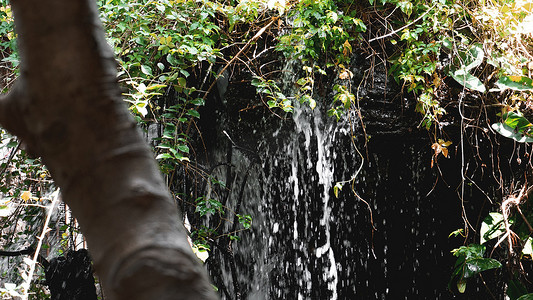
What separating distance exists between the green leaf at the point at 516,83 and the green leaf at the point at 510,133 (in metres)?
0.20

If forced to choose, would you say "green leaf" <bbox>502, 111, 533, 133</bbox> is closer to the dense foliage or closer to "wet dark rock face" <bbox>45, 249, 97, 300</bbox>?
the dense foliage

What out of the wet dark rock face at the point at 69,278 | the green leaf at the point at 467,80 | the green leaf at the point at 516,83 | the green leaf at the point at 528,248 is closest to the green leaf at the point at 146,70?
the wet dark rock face at the point at 69,278

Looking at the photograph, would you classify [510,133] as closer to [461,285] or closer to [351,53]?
[461,285]

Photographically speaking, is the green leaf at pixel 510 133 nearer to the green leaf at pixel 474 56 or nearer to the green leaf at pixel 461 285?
the green leaf at pixel 474 56

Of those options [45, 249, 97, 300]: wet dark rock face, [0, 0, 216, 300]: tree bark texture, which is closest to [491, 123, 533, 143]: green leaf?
[45, 249, 97, 300]: wet dark rock face

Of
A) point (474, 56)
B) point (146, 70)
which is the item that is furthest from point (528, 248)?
point (146, 70)


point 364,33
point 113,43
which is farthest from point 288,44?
point 113,43

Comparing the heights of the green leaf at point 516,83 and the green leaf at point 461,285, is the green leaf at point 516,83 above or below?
above

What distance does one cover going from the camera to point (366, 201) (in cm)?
339

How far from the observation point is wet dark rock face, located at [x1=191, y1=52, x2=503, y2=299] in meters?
3.35

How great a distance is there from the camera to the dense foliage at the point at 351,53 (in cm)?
280

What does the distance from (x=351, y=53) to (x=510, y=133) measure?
3.18 feet

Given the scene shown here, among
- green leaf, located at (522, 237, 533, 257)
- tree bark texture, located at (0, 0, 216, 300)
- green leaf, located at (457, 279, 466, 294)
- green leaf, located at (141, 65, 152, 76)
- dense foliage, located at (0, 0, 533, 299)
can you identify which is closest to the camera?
tree bark texture, located at (0, 0, 216, 300)

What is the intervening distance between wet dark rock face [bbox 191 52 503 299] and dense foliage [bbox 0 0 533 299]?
126 millimetres
